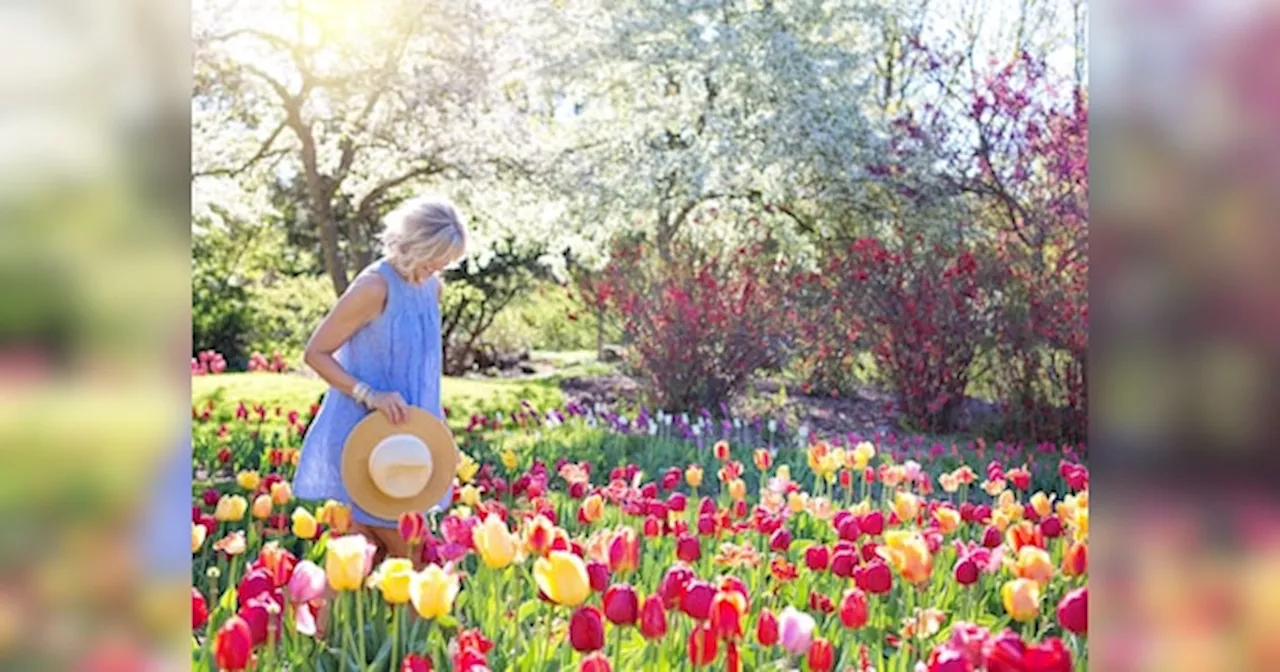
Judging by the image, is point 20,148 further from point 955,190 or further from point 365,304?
point 955,190

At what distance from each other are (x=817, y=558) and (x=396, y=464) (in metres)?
0.88

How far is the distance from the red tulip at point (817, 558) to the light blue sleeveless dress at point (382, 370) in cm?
89

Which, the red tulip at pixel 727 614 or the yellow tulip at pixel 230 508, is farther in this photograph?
the yellow tulip at pixel 230 508

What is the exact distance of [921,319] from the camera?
7621mm

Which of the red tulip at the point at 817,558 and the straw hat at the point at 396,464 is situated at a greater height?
the straw hat at the point at 396,464

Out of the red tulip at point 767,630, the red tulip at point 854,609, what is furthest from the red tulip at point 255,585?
the red tulip at point 854,609

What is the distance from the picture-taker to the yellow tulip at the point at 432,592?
1.57 m

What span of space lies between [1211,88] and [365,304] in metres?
2.35

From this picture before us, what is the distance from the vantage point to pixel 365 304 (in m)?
2.80

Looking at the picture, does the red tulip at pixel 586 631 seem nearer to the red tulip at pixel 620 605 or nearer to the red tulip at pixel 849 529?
the red tulip at pixel 620 605

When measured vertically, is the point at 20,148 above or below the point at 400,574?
above

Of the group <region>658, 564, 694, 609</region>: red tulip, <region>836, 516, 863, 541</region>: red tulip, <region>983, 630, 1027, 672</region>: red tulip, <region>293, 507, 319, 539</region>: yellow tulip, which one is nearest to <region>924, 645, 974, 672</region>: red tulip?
<region>983, 630, 1027, 672</region>: red tulip

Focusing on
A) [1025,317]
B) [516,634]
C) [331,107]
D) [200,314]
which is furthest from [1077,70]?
[516,634]

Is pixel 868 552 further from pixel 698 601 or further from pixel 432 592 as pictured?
pixel 432 592
